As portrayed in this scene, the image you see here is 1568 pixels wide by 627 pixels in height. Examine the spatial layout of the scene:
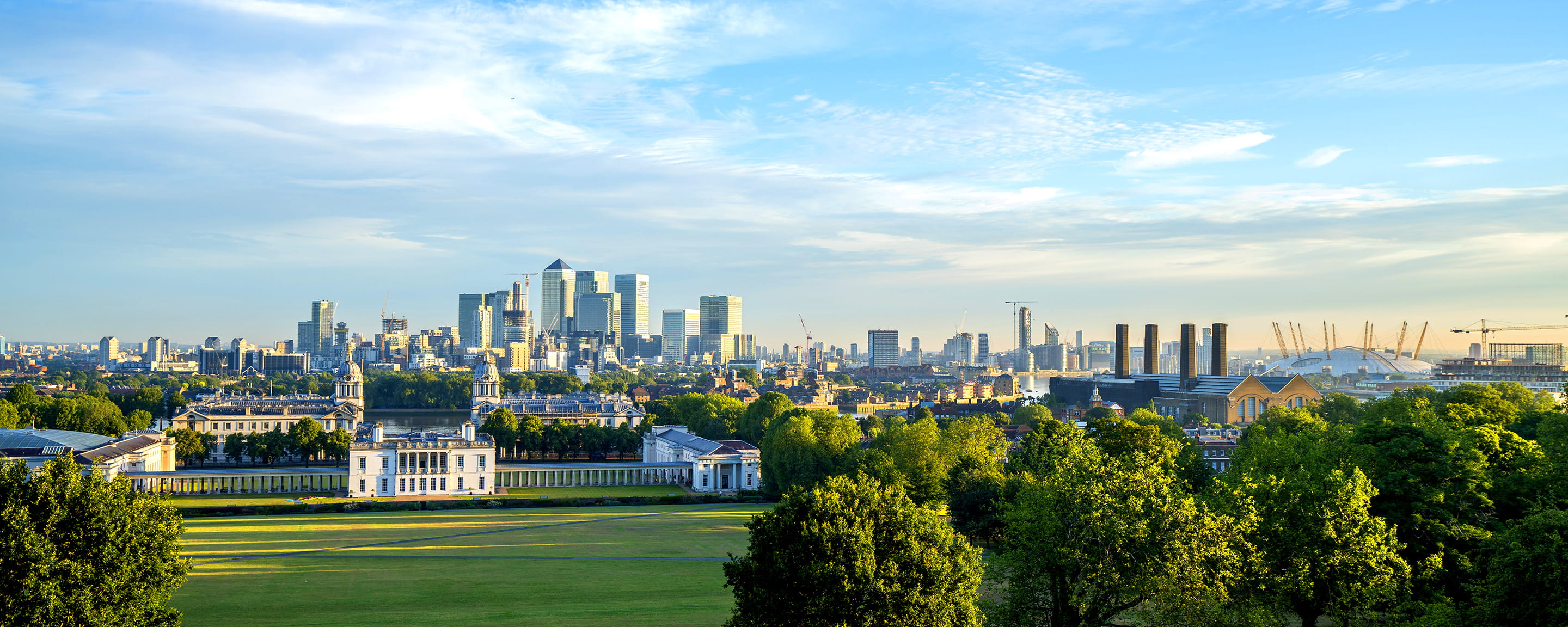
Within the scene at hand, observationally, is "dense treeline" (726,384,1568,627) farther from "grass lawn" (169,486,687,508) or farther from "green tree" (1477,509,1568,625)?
"grass lawn" (169,486,687,508)

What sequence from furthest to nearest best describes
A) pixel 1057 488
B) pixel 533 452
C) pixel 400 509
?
pixel 533 452 < pixel 400 509 < pixel 1057 488

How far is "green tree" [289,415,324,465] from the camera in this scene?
3701 inches

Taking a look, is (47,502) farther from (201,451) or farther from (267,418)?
(267,418)

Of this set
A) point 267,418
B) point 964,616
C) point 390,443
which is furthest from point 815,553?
point 267,418

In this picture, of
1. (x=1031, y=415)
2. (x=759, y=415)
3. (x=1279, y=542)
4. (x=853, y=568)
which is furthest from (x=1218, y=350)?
(x=853, y=568)

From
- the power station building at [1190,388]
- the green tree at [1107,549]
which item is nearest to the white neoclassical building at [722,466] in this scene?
the green tree at [1107,549]

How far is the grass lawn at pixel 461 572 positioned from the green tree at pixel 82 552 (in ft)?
18.2

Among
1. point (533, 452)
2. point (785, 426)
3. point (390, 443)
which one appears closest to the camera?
point (785, 426)

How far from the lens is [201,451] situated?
309 feet

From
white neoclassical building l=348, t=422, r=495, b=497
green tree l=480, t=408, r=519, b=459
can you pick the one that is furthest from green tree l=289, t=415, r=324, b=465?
green tree l=480, t=408, r=519, b=459

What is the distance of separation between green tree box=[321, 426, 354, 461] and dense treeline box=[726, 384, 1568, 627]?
229 ft

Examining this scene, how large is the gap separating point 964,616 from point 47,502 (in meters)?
24.3

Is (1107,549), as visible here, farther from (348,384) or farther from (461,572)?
(348,384)

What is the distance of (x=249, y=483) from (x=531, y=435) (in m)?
25.6
